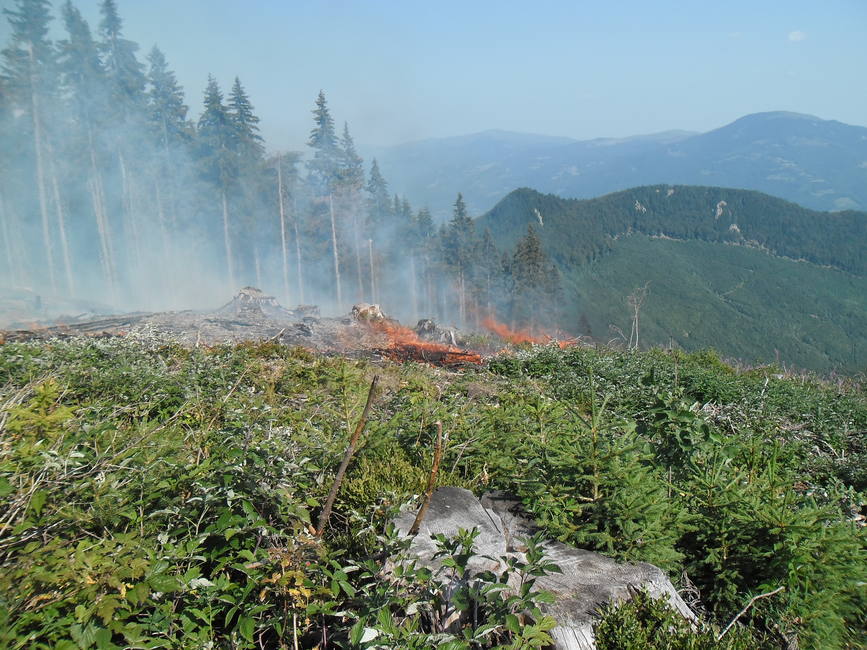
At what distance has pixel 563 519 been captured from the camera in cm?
299

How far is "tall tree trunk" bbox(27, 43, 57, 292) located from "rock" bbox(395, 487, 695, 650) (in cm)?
3218

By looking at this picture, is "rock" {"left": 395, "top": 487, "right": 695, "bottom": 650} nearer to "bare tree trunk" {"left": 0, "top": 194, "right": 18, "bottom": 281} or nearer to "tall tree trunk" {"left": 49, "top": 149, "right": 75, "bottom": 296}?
"tall tree trunk" {"left": 49, "top": 149, "right": 75, "bottom": 296}

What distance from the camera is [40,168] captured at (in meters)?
26.8

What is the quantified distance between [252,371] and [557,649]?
234 inches

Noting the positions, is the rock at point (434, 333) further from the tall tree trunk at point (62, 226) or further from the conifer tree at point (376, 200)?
the conifer tree at point (376, 200)

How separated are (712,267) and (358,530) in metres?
82.6

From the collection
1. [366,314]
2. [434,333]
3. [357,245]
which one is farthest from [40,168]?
[434,333]

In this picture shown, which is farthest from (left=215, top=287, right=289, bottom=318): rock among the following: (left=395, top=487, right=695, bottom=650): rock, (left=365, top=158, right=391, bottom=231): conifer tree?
(left=365, top=158, right=391, bottom=231): conifer tree

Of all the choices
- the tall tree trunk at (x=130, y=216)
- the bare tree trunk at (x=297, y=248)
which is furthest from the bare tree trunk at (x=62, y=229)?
the bare tree trunk at (x=297, y=248)

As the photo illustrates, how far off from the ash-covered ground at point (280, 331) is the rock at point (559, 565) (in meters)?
8.62

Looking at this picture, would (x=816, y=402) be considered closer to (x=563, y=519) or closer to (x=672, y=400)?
(x=672, y=400)

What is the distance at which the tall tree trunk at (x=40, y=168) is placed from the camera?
82.7 ft

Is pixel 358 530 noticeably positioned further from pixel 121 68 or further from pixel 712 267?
pixel 712 267

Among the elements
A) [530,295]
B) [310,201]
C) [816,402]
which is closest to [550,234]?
[530,295]
